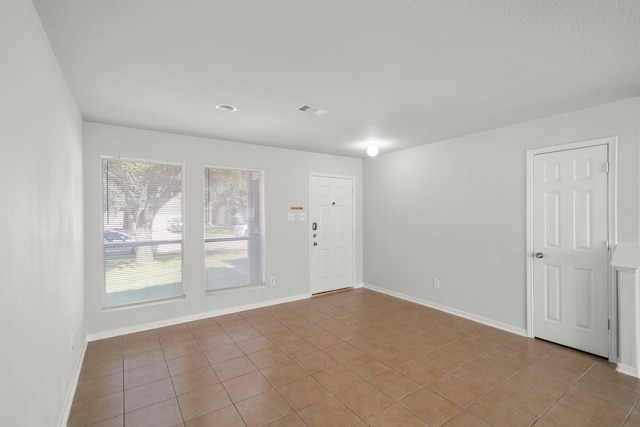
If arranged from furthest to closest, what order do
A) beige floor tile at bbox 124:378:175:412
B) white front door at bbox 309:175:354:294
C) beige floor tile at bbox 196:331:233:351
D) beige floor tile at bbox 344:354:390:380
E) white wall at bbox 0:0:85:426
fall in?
1. white front door at bbox 309:175:354:294
2. beige floor tile at bbox 196:331:233:351
3. beige floor tile at bbox 344:354:390:380
4. beige floor tile at bbox 124:378:175:412
5. white wall at bbox 0:0:85:426

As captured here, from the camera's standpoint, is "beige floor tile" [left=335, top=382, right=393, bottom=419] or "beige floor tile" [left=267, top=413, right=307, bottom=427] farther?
"beige floor tile" [left=335, top=382, right=393, bottom=419]

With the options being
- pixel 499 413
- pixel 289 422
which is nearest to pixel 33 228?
pixel 289 422

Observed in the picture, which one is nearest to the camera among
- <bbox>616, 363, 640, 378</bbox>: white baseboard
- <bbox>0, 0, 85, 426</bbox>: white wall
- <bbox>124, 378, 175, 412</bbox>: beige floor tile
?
<bbox>0, 0, 85, 426</bbox>: white wall

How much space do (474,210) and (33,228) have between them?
14.3ft

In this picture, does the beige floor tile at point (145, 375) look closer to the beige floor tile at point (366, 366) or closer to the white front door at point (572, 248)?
the beige floor tile at point (366, 366)

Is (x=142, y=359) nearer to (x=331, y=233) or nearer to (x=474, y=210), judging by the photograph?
(x=331, y=233)

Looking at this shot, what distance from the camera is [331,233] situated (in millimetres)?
5590

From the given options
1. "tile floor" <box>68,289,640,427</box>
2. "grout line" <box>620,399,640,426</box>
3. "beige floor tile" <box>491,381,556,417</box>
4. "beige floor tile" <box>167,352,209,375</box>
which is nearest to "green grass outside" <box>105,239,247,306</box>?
"tile floor" <box>68,289,640,427</box>

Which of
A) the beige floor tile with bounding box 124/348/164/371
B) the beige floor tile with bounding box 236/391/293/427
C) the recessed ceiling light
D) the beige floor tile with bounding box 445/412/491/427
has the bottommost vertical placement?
the beige floor tile with bounding box 445/412/491/427

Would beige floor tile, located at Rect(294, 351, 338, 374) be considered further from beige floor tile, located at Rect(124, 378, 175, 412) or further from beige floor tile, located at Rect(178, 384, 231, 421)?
beige floor tile, located at Rect(124, 378, 175, 412)

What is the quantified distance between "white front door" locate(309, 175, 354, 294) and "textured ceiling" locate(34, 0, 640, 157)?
85.8 inches

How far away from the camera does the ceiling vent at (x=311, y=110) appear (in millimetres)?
3068

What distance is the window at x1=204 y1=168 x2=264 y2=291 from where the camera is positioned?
439 cm

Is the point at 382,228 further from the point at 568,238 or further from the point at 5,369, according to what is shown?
the point at 5,369
